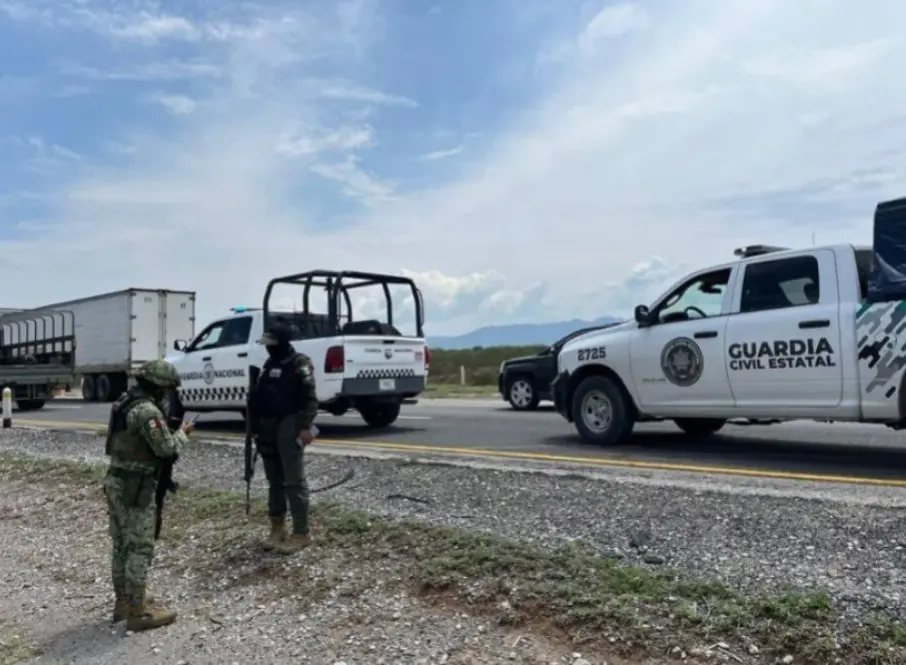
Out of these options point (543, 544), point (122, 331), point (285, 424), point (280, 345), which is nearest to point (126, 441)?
point (285, 424)

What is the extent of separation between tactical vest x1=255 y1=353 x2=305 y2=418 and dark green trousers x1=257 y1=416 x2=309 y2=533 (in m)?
0.06

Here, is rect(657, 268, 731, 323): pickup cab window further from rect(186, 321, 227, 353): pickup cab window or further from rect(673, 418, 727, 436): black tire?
rect(186, 321, 227, 353): pickup cab window

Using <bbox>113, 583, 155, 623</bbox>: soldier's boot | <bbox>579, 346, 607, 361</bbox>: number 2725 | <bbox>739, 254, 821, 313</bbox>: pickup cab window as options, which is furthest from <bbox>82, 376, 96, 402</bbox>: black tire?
<bbox>113, 583, 155, 623</bbox>: soldier's boot

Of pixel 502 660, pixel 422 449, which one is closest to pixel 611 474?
pixel 422 449

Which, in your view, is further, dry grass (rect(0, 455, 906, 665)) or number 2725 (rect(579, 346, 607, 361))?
number 2725 (rect(579, 346, 607, 361))

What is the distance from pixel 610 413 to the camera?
9.86 metres

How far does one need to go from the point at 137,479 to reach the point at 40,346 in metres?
22.6

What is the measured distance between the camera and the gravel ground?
13.9 ft

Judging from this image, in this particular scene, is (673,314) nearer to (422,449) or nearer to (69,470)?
(422,449)

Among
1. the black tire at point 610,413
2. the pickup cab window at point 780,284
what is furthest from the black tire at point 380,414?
the pickup cab window at point 780,284

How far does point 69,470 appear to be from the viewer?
31.4 ft

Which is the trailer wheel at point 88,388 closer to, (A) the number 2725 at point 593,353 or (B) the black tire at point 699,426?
(A) the number 2725 at point 593,353

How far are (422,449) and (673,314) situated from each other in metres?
3.30

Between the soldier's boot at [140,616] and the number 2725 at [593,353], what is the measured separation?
6.01m
